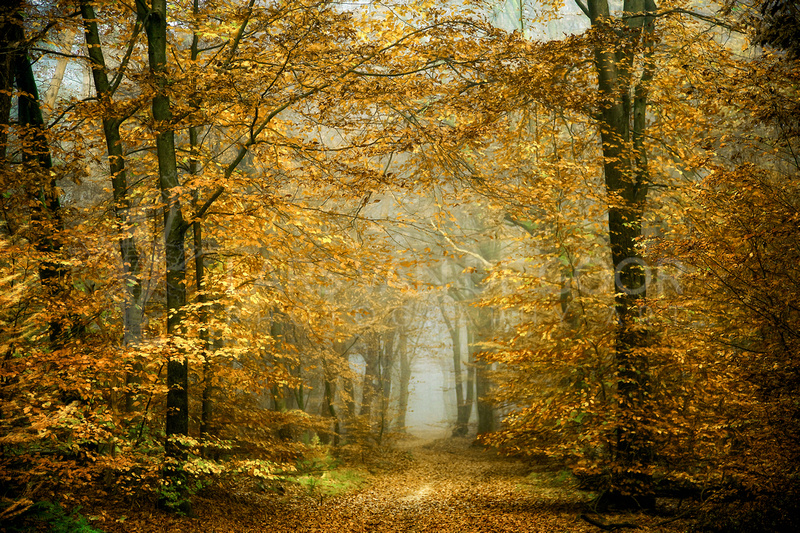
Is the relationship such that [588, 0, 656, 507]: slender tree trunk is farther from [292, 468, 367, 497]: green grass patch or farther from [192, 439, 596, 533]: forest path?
[292, 468, 367, 497]: green grass patch

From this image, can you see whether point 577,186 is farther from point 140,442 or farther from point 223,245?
point 140,442

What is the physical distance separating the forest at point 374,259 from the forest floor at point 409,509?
10 cm

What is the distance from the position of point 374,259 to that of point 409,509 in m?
5.62

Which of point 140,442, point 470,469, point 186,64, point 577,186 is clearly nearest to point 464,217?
point 470,469

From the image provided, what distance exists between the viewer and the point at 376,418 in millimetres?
19609

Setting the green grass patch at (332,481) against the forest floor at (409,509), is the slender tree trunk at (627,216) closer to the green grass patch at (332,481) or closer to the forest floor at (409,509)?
the forest floor at (409,509)

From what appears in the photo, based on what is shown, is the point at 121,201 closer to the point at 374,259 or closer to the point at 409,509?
the point at 374,259

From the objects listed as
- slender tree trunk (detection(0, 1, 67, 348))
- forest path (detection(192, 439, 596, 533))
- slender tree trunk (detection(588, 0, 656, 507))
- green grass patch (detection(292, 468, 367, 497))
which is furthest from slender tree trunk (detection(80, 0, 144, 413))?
slender tree trunk (detection(588, 0, 656, 507))

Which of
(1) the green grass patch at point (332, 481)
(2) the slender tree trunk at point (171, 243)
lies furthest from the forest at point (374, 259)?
(1) the green grass patch at point (332, 481)

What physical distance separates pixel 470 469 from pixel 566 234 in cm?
998

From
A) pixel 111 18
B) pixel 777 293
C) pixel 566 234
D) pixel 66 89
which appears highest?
pixel 66 89

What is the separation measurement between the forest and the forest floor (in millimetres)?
98

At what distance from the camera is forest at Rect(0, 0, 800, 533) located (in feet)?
18.1

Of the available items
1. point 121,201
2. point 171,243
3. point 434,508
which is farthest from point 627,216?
Answer: point 121,201
